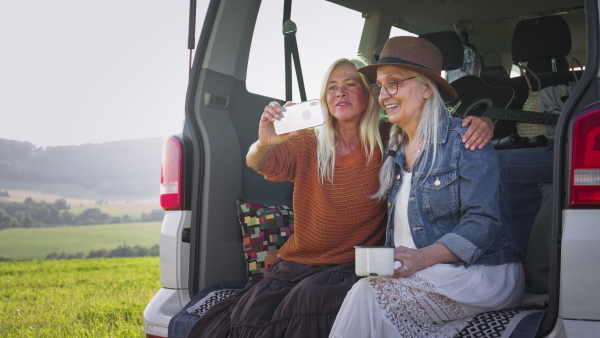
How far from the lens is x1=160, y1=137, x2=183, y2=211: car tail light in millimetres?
2607

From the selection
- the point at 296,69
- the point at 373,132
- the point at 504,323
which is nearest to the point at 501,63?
the point at 296,69

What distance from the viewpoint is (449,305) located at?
6.68 feet

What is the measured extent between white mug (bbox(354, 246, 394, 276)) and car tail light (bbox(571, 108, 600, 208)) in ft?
1.89

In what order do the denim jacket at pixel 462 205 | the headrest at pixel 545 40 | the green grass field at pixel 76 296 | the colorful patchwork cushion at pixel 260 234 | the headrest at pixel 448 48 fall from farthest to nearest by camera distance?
1. the green grass field at pixel 76 296
2. the headrest at pixel 448 48
3. the headrest at pixel 545 40
4. the colorful patchwork cushion at pixel 260 234
5. the denim jacket at pixel 462 205

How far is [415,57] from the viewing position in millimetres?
2340

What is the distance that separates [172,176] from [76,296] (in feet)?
16.1

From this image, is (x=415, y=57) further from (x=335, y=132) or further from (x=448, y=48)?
(x=448, y=48)

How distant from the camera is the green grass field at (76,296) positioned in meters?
5.08

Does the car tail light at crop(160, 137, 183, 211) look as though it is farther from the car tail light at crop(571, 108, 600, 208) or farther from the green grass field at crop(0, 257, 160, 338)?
the green grass field at crop(0, 257, 160, 338)

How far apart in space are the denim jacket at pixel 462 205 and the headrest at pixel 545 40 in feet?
4.32

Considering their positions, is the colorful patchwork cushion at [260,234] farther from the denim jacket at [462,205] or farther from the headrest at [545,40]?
the headrest at [545,40]

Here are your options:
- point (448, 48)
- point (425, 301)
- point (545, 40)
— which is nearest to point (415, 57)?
point (425, 301)

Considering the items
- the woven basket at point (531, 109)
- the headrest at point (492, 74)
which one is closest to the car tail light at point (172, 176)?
the woven basket at point (531, 109)

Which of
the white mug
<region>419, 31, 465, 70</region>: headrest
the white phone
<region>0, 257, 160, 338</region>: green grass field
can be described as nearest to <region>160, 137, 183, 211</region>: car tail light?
the white phone
